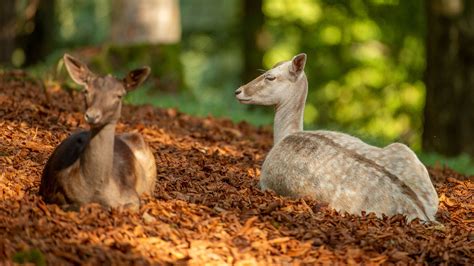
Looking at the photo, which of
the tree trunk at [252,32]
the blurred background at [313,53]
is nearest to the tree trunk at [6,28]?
the blurred background at [313,53]

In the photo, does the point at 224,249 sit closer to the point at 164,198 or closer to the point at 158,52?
the point at 164,198

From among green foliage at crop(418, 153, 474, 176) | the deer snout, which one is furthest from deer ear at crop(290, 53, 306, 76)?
green foliage at crop(418, 153, 474, 176)

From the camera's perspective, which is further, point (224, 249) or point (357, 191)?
point (357, 191)

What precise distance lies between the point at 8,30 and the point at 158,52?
451 cm

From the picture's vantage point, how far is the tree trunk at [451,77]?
15648 mm

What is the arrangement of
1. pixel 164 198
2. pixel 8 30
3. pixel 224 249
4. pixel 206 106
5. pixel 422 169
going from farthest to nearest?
pixel 8 30 < pixel 206 106 < pixel 422 169 < pixel 164 198 < pixel 224 249

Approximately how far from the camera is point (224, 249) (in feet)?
21.7

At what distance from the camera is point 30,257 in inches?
235

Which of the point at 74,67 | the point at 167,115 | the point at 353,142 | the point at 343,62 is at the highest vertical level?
the point at 74,67

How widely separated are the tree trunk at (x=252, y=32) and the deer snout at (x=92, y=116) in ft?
54.1

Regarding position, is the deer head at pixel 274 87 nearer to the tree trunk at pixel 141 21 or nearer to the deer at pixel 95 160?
the deer at pixel 95 160

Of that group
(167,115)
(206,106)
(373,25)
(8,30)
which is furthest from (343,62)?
(167,115)

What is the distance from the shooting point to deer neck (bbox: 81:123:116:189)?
6809 mm

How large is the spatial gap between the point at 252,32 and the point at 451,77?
27.6 ft
